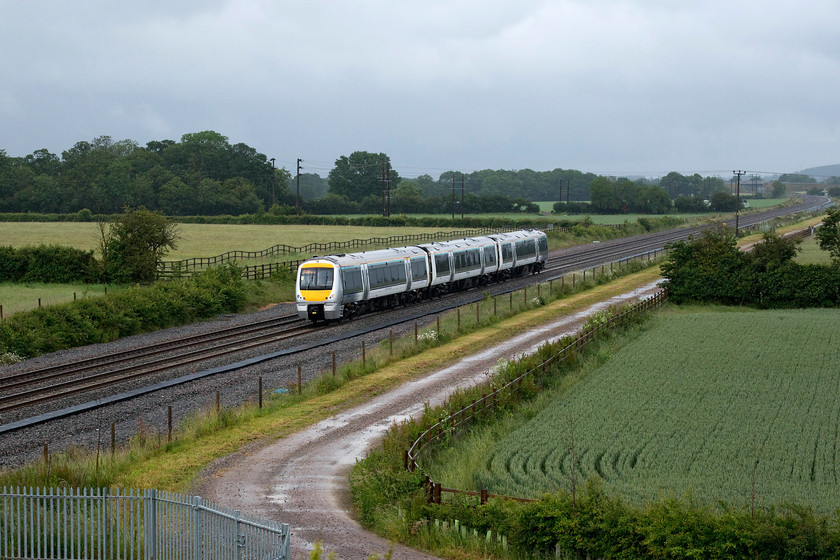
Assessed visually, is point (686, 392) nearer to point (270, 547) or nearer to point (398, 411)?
point (398, 411)

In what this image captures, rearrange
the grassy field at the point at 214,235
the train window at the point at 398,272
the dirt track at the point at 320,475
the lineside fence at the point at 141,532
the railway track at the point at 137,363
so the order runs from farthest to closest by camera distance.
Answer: the grassy field at the point at 214,235 → the train window at the point at 398,272 → the railway track at the point at 137,363 → the dirt track at the point at 320,475 → the lineside fence at the point at 141,532

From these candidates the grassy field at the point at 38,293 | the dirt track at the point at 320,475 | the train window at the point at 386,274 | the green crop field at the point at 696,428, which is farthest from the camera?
the train window at the point at 386,274

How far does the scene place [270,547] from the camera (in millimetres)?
11891

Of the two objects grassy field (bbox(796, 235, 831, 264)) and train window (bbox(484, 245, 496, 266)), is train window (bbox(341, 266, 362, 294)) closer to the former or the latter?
train window (bbox(484, 245, 496, 266))

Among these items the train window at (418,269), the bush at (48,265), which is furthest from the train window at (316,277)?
the bush at (48,265)

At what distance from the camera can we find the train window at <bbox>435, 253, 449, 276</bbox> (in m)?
48.7

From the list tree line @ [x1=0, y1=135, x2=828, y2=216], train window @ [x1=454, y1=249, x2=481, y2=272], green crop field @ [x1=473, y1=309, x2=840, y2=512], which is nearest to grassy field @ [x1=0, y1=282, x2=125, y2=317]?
train window @ [x1=454, y1=249, x2=481, y2=272]

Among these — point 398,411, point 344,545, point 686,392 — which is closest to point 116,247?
point 398,411

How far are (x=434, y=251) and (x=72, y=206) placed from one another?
104777 mm

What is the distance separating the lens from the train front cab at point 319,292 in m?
39.2

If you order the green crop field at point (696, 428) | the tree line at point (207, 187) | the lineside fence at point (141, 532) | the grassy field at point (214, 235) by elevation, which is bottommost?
the green crop field at point (696, 428)

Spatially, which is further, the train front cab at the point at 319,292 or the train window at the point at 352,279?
the train window at the point at 352,279

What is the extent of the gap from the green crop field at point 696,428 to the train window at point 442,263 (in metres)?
14.8

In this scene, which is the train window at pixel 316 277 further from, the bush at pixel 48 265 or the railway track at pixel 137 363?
the bush at pixel 48 265
